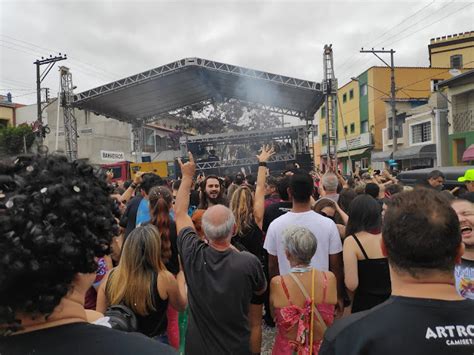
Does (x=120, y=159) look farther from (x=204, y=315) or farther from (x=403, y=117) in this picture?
(x=403, y=117)

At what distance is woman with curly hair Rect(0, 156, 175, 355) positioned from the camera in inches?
38.9

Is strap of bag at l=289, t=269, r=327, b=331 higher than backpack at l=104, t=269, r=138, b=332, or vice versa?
backpack at l=104, t=269, r=138, b=332

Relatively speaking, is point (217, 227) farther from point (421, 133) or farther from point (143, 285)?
point (421, 133)

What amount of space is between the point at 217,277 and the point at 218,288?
0.22 ft

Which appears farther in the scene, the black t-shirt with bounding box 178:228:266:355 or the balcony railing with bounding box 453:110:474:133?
the balcony railing with bounding box 453:110:474:133

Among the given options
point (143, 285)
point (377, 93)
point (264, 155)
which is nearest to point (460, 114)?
point (377, 93)

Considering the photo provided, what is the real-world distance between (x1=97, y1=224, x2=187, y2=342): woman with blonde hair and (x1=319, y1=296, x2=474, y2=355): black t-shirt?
153 centimetres

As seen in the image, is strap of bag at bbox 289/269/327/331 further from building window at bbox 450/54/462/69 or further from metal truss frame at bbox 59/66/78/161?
building window at bbox 450/54/462/69

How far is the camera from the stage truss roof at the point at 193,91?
1553 centimetres

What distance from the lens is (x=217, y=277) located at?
2.46m

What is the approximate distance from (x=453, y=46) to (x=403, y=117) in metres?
10.4

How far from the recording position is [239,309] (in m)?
2.47

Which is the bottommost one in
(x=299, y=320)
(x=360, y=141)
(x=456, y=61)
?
(x=299, y=320)

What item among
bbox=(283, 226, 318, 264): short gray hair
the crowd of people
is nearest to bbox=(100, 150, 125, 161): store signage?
the crowd of people
